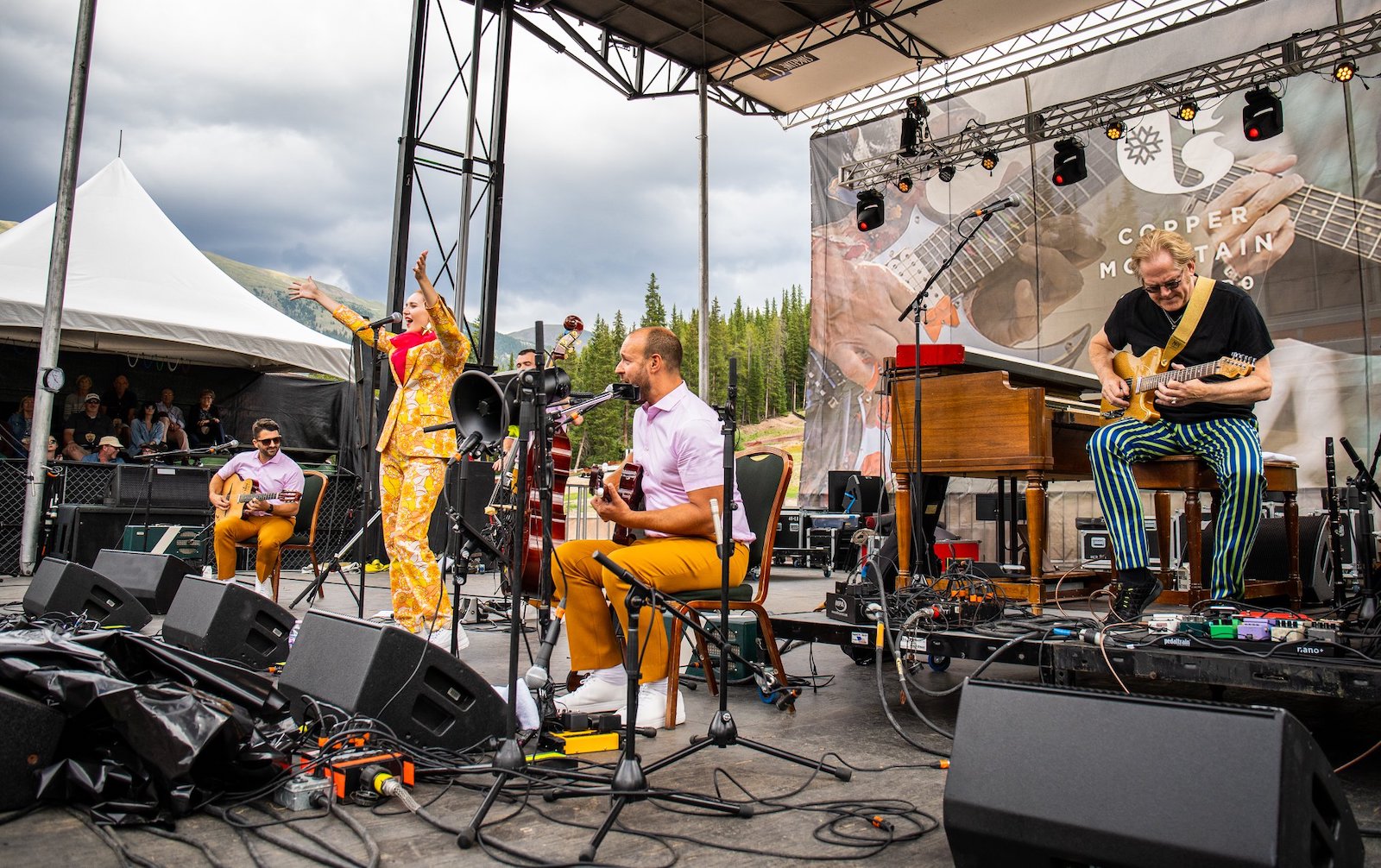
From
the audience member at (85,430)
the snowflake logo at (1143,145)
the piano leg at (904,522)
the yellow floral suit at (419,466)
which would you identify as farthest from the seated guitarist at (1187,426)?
the audience member at (85,430)

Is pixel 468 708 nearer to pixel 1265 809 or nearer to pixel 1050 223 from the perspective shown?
pixel 1265 809

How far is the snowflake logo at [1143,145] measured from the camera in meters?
10.9

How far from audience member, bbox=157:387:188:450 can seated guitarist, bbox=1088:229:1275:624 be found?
10.9 metres

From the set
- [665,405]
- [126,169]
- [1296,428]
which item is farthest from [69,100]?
[1296,428]

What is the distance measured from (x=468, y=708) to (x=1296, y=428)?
995cm

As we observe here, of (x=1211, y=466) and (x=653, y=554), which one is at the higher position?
(x=1211, y=466)

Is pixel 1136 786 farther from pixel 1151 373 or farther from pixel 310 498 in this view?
pixel 310 498

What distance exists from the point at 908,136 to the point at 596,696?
916 cm

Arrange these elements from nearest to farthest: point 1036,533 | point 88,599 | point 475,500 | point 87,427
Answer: point 1036,533 < point 88,599 < point 475,500 < point 87,427

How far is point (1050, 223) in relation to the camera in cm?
1180

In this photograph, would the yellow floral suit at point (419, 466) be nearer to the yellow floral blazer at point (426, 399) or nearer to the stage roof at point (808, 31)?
the yellow floral blazer at point (426, 399)

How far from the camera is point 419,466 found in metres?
4.79

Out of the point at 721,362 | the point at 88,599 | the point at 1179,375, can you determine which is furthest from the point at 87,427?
the point at 721,362

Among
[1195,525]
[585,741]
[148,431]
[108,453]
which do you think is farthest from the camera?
[148,431]
